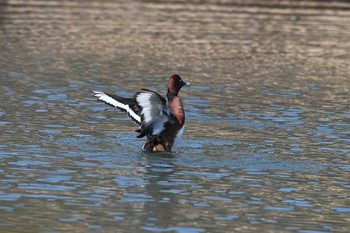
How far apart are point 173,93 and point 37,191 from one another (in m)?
3.60

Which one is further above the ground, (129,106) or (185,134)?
(129,106)

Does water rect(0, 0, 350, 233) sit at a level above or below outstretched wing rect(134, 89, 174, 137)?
below

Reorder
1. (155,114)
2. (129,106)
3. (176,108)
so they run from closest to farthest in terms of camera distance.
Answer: (129,106)
(155,114)
(176,108)

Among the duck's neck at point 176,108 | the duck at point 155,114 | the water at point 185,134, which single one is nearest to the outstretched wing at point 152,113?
the duck at point 155,114

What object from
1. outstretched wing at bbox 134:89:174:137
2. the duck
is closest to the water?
the duck

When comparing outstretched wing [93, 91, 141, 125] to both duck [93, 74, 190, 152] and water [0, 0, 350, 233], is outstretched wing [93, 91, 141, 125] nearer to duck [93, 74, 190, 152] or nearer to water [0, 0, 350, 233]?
duck [93, 74, 190, 152]

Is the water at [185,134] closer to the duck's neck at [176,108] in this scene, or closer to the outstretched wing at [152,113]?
the outstretched wing at [152,113]

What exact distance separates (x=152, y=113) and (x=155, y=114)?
0.20 feet

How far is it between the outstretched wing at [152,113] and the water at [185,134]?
0.47 metres

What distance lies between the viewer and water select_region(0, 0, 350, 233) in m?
12.3

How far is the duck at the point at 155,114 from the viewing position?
15.2 meters

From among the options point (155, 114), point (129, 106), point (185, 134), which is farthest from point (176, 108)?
point (185, 134)

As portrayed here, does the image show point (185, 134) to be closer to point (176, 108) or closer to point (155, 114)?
point (176, 108)

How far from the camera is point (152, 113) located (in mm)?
15461
